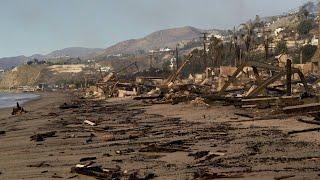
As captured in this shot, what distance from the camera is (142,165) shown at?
33.1 ft

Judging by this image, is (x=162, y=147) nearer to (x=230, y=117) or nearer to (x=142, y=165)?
(x=142, y=165)

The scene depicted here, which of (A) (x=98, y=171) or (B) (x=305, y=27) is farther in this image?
(B) (x=305, y=27)

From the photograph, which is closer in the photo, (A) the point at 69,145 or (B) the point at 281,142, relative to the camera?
(B) the point at 281,142

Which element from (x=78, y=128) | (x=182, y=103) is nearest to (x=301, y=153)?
(x=78, y=128)

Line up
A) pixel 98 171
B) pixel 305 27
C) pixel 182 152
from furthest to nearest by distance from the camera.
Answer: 1. pixel 305 27
2. pixel 182 152
3. pixel 98 171

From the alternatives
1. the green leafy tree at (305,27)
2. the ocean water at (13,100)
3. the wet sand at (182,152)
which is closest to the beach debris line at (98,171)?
the wet sand at (182,152)

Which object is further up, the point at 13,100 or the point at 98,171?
the point at 98,171

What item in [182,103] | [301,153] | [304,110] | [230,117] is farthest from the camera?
[182,103]

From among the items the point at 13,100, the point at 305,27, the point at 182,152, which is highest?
the point at 305,27

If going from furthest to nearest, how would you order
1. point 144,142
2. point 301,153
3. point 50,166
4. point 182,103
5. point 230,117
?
1. point 182,103
2. point 230,117
3. point 144,142
4. point 50,166
5. point 301,153

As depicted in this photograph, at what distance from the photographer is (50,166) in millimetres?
10867

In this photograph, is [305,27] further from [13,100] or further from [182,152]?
[182,152]

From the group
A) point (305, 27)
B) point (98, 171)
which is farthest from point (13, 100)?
point (98, 171)

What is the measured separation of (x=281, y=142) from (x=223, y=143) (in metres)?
1.47
